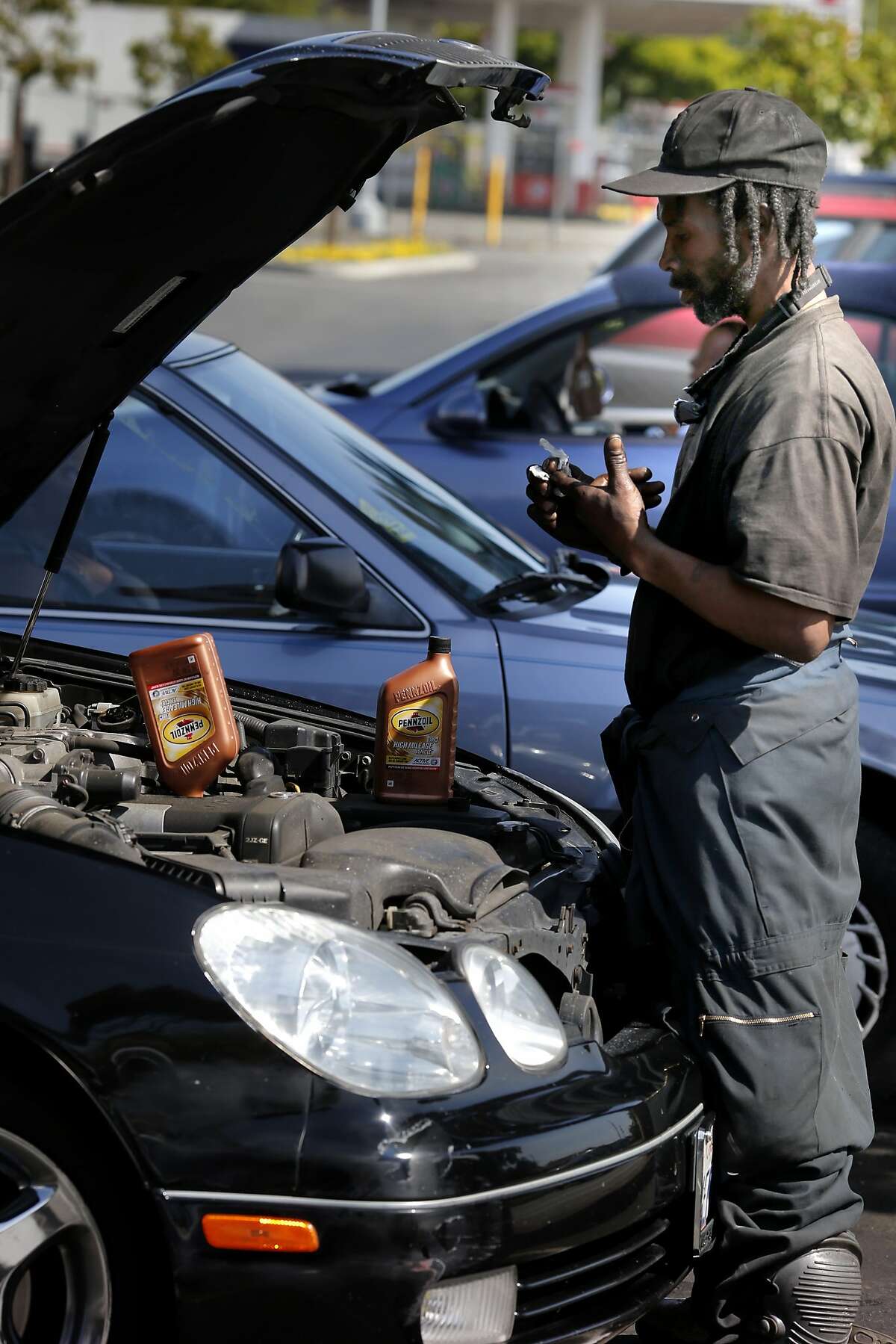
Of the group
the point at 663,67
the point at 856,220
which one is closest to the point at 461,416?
the point at 856,220

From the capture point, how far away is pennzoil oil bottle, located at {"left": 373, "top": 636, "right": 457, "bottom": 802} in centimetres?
328

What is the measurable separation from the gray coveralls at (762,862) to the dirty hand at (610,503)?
92 mm

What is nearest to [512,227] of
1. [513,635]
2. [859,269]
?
[859,269]

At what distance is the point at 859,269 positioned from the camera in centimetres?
685

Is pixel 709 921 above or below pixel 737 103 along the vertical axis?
below

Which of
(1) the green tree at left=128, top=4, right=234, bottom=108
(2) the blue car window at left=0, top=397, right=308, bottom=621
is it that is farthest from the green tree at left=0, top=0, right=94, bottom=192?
(2) the blue car window at left=0, top=397, right=308, bottom=621

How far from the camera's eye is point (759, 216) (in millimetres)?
2721

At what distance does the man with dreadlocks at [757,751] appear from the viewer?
8.82ft

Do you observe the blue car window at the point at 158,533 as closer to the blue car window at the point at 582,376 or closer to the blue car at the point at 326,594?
the blue car at the point at 326,594

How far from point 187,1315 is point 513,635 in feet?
6.86

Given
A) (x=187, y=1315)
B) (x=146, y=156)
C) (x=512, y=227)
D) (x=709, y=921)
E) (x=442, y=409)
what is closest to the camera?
(x=187, y=1315)

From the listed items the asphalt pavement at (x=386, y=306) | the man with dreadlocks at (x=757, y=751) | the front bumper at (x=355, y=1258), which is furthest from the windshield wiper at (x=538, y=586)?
the asphalt pavement at (x=386, y=306)

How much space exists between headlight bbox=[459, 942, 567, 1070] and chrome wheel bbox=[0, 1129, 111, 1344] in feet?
2.02

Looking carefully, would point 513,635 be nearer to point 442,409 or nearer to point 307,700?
point 307,700
